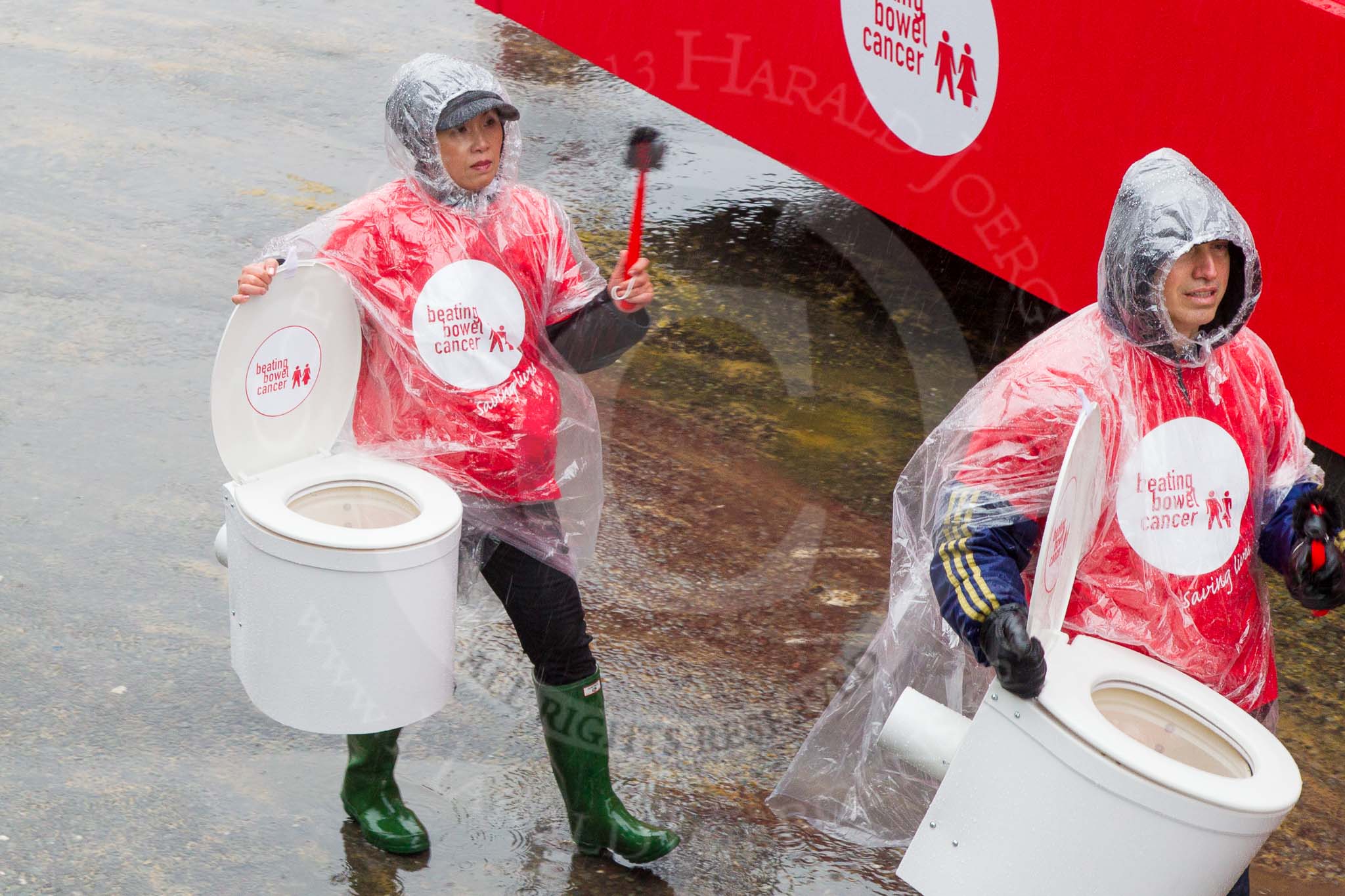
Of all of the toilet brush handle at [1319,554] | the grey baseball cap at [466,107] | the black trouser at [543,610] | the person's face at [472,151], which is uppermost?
the grey baseball cap at [466,107]

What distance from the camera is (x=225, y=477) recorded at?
4551 millimetres

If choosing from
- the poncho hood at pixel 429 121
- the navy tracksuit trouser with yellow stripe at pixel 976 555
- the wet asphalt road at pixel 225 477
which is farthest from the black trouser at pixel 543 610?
the navy tracksuit trouser with yellow stripe at pixel 976 555

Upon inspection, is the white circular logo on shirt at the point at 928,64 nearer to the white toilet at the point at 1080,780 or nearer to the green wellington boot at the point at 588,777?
the green wellington boot at the point at 588,777

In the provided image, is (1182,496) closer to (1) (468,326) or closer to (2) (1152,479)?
(2) (1152,479)

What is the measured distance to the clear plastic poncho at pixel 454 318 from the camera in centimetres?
289

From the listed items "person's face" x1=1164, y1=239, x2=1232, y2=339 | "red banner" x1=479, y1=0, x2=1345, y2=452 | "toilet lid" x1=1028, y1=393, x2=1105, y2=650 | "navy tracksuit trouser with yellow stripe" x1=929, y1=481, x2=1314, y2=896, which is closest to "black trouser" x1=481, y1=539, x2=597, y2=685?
"navy tracksuit trouser with yellow stripe" x1=929, y1=481, x2=1314, y2=896

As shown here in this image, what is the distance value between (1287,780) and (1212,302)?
0.79 metres

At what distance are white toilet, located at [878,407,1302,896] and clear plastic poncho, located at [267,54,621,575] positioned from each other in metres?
0.96

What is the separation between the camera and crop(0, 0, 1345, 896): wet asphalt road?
3.22m

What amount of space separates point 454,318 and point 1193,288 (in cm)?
137

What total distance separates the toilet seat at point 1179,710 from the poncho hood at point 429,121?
1.45 m

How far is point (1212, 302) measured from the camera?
8.19ft

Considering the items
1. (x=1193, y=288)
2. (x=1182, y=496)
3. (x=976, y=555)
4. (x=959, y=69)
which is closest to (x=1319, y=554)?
(x=1182, y=496)

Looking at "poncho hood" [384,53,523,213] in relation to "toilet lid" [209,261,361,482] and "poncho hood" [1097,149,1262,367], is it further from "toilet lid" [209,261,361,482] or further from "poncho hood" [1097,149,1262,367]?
"poncho hood" [1097,149,1262,367]
